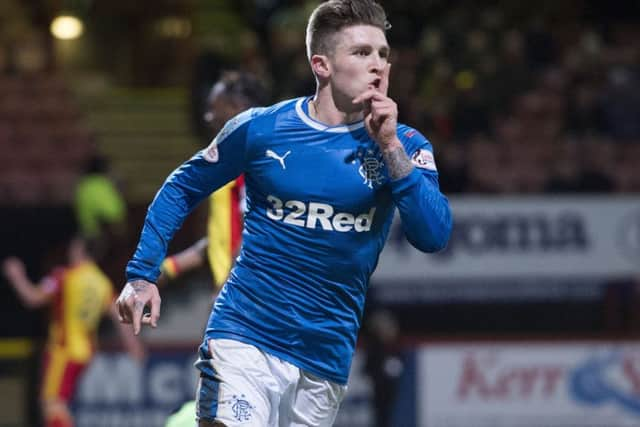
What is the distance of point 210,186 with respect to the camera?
484cm

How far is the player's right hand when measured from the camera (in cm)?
452

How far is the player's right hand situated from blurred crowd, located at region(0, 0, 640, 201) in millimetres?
8636

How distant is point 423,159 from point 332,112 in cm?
38

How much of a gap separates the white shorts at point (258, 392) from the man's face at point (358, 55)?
970 mm

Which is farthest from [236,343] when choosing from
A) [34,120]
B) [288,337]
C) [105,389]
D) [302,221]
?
[34,120]

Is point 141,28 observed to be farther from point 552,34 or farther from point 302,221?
point 302,221

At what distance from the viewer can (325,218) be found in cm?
464

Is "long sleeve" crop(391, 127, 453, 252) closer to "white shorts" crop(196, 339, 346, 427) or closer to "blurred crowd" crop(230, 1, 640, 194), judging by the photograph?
"white shorts" crop(196, 339, 346, 427)

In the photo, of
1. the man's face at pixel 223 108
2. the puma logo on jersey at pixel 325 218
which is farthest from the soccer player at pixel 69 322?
the puma logo on jersey at pixel 325 218

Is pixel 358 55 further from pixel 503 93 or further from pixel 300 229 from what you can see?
pixel 503 93

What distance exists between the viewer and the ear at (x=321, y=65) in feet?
15.3

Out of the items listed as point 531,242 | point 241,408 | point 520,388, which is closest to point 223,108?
point 241,408

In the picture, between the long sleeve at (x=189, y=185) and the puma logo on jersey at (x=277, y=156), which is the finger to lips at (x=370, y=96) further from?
the long sleeve at (x=189, y=185)

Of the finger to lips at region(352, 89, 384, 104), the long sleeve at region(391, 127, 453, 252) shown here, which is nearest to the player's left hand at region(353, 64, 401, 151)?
the finger to lips at region(352, 89, 384, 104)
